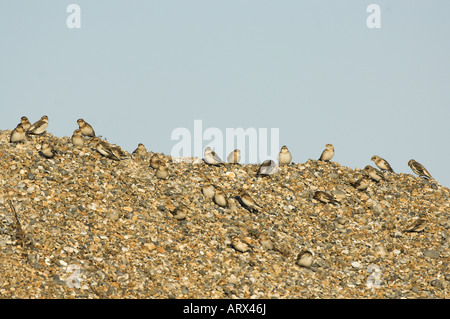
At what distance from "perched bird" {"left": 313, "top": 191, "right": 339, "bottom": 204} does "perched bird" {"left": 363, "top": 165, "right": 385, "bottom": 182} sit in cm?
209

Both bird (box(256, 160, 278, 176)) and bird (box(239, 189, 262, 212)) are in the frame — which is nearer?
bird (box(239, 189, 262, 212))

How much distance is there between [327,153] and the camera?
71.8ft

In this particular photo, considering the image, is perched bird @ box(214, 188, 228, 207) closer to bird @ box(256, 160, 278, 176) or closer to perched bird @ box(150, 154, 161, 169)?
perched bird @ box(150, 154, 161, 169)

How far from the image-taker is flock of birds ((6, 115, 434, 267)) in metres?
18.5

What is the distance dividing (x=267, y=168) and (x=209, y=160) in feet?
5.27

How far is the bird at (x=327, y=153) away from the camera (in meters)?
21.9

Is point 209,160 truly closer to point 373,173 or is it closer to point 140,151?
point 140,151

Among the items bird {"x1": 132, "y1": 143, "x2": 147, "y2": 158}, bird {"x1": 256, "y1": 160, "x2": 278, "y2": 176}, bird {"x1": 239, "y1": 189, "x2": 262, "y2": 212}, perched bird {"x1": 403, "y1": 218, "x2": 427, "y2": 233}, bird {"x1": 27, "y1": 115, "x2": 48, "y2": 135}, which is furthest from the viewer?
bird {"x1": 256, "y1": 160, "x2": 278, "y2": 176}

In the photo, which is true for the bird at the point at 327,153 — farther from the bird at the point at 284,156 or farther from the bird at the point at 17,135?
the bird at the point at 17,135

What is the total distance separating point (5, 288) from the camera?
13.9 meters

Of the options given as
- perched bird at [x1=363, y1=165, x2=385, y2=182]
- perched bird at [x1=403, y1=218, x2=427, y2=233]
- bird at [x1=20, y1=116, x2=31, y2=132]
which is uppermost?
bird at [x1=20, y1=116, x2=31, y2=132]

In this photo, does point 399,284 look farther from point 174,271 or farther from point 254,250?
point 174,271

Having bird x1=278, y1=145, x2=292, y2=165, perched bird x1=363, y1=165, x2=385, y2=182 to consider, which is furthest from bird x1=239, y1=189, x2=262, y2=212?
perched bird x1=363, y1=165, x2=385, y2=182
